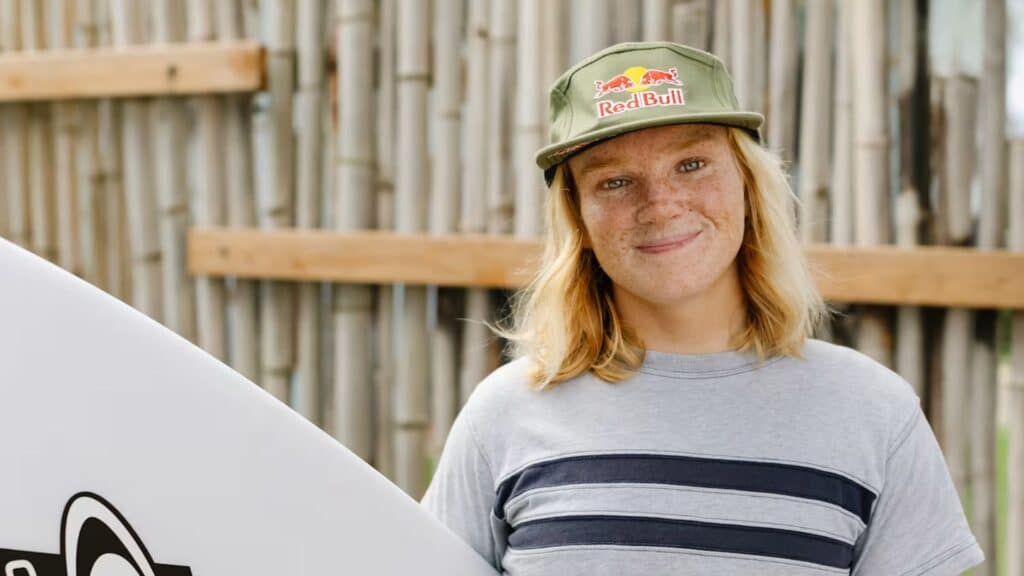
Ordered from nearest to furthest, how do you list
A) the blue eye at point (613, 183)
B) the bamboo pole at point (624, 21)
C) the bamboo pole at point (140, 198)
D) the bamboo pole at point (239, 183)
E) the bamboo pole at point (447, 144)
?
1. the blue eye at point (613, 183)
2. the bamboo pole at point (624, 21)
3. the bamboo pole at point (447, 144)
4. the bamboo pole at point (239, 183)
5. the bamboo pole at point (140, 198)

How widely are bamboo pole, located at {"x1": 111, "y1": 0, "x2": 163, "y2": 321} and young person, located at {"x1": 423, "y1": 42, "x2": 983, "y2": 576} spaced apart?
150 cm

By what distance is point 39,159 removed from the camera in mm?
2652

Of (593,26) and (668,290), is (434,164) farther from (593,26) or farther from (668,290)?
(668,290)

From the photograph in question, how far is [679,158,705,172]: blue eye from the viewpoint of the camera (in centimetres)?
121

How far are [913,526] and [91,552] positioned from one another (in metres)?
0.89

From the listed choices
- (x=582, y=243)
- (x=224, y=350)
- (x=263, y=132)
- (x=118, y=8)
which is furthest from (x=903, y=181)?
(x=118, y=8)

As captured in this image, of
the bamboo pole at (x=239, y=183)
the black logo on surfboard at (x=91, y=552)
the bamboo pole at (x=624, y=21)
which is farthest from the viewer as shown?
the bamboo pole at (x=239, y=183)

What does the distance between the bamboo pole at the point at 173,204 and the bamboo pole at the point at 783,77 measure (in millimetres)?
1335

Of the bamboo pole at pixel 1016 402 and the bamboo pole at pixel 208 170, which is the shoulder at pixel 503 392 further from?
the bamboo pole at pixel 208 170

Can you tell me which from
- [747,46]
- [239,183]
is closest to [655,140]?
[747,46]

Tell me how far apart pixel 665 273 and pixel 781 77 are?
1000 millimetres

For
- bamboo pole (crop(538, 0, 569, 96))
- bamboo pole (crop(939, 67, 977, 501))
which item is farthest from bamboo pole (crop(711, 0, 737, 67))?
bamboo pole (crop(939, 67, 977, 501))

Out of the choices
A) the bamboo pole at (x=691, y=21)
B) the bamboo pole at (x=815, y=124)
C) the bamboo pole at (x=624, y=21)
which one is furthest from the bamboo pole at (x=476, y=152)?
the bamboo pole at (x=815, y=124)

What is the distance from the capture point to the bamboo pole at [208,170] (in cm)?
243
